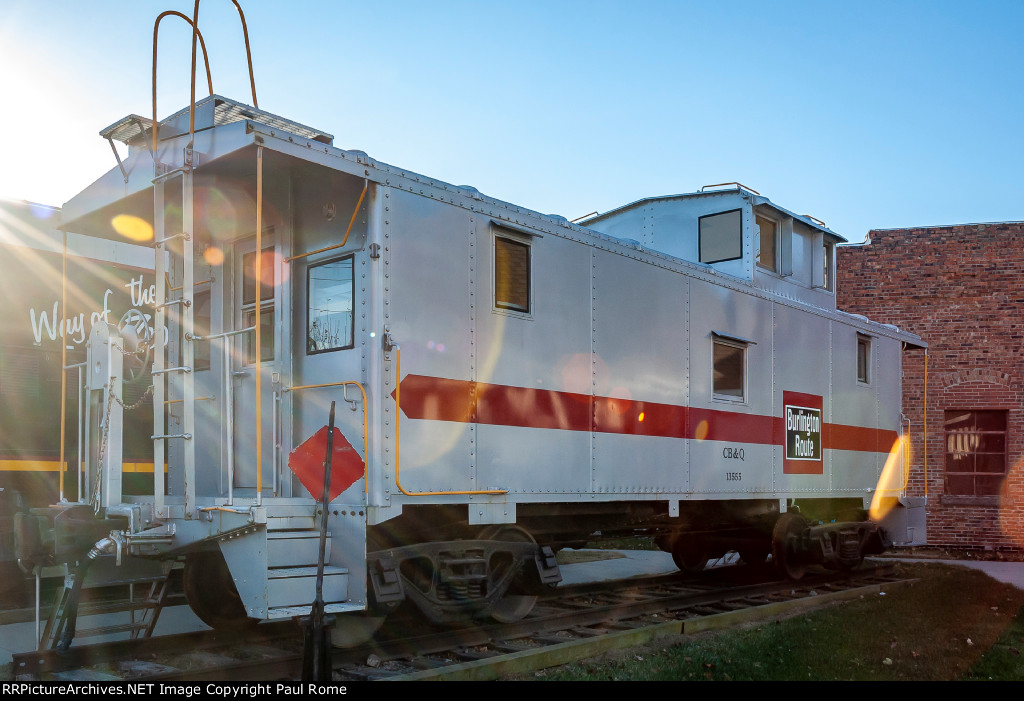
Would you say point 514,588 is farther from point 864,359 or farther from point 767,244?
point 864,359

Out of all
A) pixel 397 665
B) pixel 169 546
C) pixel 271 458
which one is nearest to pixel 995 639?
pixel 397 665

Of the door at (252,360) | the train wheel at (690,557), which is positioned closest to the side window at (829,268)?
the train wheel at (690,557)

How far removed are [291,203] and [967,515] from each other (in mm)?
14489

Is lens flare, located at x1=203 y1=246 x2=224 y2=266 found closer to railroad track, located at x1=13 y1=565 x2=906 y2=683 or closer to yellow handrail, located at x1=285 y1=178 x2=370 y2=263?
yellow handrail, located at x1=285 y1=178 x2=370 y2=263

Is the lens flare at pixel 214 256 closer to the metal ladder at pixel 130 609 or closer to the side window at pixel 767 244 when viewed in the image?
the metal ladder at pixel 130 609

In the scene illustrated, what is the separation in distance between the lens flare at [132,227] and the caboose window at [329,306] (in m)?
1.67

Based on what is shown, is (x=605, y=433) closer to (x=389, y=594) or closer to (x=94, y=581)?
(x=389, y=594)

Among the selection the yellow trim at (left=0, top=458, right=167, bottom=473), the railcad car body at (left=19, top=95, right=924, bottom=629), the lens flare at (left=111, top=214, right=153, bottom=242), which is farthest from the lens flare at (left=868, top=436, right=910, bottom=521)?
the lens flare at (left=111, top=214, right=153, bottom=242)

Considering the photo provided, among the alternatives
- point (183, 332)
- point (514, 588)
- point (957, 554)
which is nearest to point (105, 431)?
point (183, 332)

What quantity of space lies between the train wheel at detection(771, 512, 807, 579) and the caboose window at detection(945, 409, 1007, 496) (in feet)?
24.9

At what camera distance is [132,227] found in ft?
24.2

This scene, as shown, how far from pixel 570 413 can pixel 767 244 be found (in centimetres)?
469

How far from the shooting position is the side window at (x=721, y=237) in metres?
10.6

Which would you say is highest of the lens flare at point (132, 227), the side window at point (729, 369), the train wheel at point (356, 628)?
the lens flare at point (132, 227)
